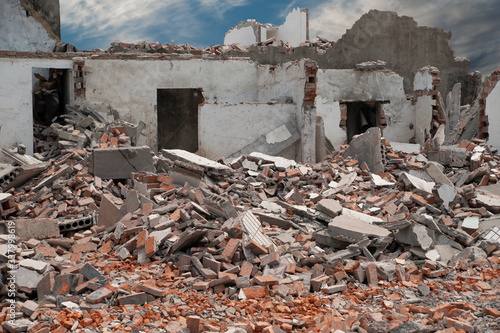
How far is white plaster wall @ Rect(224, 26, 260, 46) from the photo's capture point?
1093 inches

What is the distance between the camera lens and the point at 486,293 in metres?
5.80

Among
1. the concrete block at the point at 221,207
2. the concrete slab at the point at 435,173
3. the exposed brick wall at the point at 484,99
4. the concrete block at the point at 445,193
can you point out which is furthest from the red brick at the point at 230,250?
the exposed brick wall at the point at 484,99

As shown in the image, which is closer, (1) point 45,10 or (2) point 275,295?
(2) point 275,295

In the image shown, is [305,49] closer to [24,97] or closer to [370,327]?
[24,97]

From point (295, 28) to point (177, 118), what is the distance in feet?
38.9

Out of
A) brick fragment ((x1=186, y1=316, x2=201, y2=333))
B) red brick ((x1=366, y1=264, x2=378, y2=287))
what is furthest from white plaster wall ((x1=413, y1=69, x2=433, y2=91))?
brick fragment ((x1=186, y1=316, x2=201, y2=333))

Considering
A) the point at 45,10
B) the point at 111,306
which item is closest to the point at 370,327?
the point at 111,306

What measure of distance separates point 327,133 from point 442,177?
694 centimetres

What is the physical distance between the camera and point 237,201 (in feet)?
29.6

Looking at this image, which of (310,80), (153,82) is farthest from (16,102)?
(310,80)

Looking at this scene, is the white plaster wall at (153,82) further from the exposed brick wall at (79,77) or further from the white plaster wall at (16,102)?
the white plaster wall at (16,102)

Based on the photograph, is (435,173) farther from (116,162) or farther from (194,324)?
(194,324)

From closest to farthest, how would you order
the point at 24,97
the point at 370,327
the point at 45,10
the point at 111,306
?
the point at 370,327, the point at 111,306, the point at 24,97, the point at 45,10

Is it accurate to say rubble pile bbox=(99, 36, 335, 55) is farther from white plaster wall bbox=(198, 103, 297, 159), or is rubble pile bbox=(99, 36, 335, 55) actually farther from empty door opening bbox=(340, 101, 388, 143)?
Result: empty door opening bbox=(340, 101, 388, 143)
